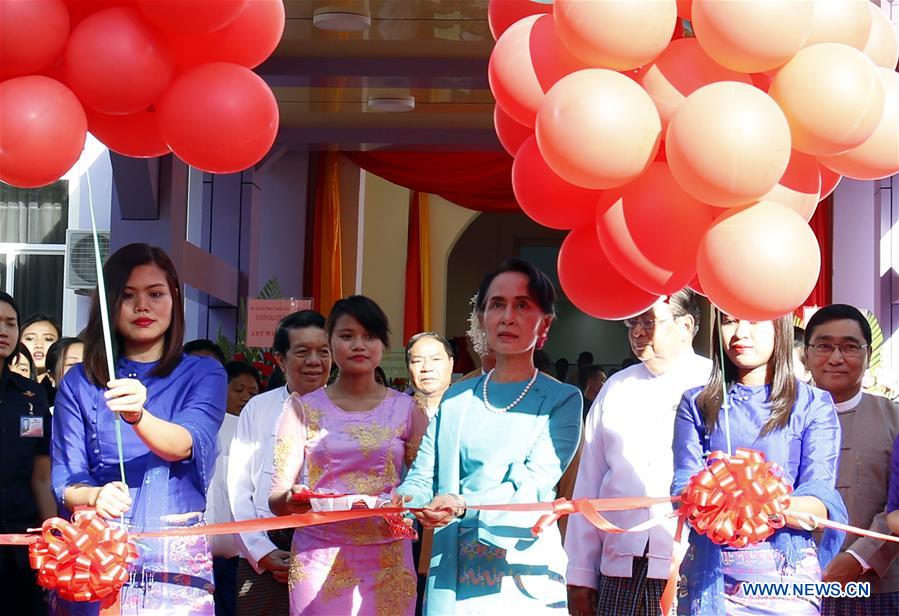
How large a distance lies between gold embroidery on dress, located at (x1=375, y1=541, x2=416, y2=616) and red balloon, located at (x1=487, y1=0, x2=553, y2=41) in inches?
60.3

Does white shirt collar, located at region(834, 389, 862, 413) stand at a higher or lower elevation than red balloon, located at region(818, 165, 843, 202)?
lower

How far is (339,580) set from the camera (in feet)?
12.0

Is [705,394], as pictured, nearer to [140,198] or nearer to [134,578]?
[134,578]

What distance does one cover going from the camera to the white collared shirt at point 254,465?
14.7ft

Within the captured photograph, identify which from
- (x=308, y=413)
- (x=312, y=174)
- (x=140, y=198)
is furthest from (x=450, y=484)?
(x=312, y=174)

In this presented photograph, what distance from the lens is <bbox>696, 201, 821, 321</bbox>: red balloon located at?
2.72 meters

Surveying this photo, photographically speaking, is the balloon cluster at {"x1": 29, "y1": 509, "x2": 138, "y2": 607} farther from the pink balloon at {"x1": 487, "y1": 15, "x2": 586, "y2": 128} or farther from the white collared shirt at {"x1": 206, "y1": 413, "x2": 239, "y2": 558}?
the white collared shirt at {"x1": 206, "y1": 413, "x2": 239, "y2": 558}

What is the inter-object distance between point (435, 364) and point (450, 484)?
179 centimetres

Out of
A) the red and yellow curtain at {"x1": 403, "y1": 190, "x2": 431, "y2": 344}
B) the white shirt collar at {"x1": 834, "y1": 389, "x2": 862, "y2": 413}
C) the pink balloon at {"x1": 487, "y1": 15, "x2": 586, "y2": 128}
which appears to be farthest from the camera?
the red and yellow curtain at {"x1": 403, "y1": 190, "x2": 431, "y2": 344}

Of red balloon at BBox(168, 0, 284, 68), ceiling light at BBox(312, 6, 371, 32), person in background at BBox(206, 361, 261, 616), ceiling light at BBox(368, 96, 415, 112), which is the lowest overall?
person in background at BBox(206, 361, 261, 616)

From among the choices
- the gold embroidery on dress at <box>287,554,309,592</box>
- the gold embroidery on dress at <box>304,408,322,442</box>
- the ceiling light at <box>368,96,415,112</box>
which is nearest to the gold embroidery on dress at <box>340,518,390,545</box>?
the gold embroidery on dress at <box>287,554,309,592</box>

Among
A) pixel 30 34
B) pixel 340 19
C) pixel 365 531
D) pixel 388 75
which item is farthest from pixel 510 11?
pixel 388 75

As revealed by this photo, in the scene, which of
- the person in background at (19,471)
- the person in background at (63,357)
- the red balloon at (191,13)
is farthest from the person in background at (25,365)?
the red balloon at (191,13)

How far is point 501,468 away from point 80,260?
8.03m
